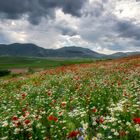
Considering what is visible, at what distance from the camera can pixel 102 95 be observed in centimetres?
1219

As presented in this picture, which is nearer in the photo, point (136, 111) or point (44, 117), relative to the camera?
point (136, 111)

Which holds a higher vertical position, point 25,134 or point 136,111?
point 136,111

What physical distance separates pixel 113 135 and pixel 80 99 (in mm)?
5535

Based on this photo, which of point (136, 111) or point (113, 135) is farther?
point (136, 111)

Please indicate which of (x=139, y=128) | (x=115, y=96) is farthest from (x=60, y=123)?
(x=115, y=96)

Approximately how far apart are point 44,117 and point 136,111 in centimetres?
297

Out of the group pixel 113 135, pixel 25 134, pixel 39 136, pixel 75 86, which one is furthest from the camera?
pixel 75 86

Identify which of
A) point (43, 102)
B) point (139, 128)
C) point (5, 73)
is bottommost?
point (5, 73)

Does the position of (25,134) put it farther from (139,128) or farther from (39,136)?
(139,128)

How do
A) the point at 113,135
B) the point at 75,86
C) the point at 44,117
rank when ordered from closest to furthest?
the point at 113,135, the point at 44,117, the point at 75,86

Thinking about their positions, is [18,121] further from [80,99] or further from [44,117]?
[80,99]

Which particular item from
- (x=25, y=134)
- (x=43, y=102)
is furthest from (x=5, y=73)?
(x=25, y=134)

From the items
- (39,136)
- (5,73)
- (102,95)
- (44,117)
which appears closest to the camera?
(39,136)

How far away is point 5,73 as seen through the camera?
5553 cm
